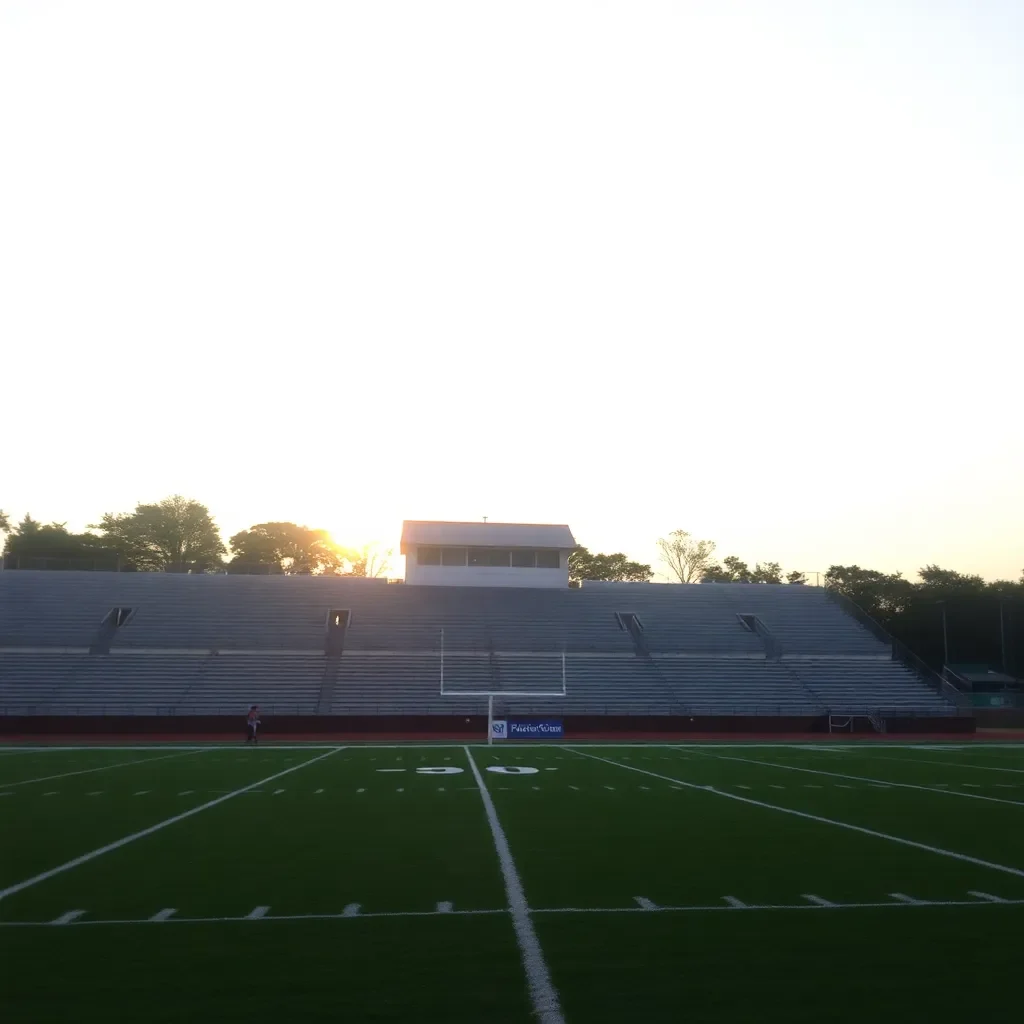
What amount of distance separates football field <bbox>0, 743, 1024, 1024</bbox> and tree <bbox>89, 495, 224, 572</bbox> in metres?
76.1

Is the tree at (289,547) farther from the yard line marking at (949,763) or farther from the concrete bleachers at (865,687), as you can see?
the yard line marking at (949,763)

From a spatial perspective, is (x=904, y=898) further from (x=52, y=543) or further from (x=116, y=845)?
(x=52, y=543)

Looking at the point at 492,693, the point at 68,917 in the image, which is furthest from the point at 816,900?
the point at 492,693

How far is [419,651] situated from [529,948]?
42.0 m

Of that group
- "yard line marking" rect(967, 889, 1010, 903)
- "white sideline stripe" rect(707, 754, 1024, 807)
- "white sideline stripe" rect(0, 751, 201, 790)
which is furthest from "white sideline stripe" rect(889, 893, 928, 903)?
"white sideline stripe" rect(0, 751, 201, 790)

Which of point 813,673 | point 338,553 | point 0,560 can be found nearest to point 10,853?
point 813,673

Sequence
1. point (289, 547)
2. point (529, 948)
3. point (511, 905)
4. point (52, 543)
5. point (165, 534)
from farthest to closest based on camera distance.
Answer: point (289, 547), point (165, 534), point (52, 543), point (511, 905), point (529, 948)

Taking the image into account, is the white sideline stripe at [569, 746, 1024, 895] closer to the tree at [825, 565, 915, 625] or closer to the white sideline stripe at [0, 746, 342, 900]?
the white sideline stripe at [0, 746, 342, 900]

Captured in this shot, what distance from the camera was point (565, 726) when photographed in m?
Answer: 42.1

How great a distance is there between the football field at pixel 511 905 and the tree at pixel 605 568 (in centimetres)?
7700

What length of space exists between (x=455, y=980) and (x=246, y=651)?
43.2m

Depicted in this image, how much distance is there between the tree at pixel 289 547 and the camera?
324 feet

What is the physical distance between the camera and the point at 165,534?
94312 millimetres

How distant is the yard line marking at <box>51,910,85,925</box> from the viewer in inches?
309
